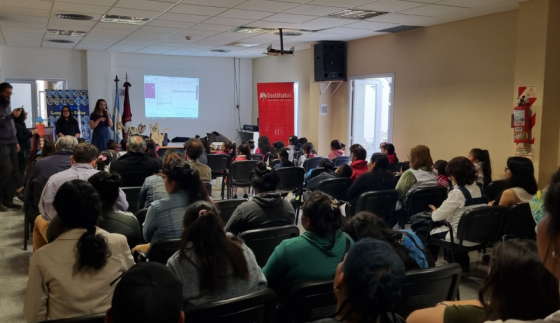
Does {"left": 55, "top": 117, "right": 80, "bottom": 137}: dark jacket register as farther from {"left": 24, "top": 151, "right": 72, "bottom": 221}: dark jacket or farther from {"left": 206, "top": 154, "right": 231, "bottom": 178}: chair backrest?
{"left": 24, "top": 151, "right": 72, "bottom": 221}: dark jacket

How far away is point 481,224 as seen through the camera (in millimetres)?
3943

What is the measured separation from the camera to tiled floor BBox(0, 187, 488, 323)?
362 cm

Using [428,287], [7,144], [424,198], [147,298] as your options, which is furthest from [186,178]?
[7,144]

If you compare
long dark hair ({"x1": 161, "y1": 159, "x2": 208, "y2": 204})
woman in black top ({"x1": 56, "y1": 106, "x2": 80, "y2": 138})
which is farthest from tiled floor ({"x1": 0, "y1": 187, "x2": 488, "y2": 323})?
woman in black top ({"x1": 56, "y1": 106, "x2": 80, "y2": 138})

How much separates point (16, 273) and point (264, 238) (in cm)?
269

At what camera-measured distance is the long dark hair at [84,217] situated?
2.04 m

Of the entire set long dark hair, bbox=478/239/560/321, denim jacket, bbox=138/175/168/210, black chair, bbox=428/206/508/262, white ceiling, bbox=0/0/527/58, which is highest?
white ceiling, bbox=0/0/527/58

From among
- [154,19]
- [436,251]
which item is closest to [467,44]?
[436,251]

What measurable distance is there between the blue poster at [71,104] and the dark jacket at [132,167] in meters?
6.82

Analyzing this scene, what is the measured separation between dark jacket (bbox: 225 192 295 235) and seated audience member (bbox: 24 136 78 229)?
7.42ft

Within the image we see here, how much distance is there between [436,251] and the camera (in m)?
4.65

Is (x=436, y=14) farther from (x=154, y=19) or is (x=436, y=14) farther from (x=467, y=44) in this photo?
(x=154, y=19)

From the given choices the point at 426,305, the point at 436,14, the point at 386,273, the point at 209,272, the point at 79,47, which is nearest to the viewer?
the point at 386,273

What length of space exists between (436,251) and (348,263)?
3.53m
